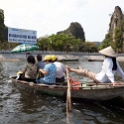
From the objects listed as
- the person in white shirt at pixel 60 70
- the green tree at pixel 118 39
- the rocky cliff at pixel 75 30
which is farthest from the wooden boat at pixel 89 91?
A: the rocky cliff at pixel 75 30

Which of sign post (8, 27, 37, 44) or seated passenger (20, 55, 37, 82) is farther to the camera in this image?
sign post (8, 27, 37, 44)

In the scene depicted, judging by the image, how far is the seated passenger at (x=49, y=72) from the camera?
1123 cm

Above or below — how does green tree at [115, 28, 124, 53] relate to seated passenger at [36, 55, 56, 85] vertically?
above

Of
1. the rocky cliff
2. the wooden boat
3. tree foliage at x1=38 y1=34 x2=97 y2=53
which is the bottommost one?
the wooden boat

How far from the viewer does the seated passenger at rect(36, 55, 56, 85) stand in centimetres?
1123

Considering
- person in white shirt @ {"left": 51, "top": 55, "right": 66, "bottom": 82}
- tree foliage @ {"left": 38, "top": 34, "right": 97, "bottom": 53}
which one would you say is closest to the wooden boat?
person in white shirt @ {"left": 51, "top": 55, "right": 66, "bottom": 82}

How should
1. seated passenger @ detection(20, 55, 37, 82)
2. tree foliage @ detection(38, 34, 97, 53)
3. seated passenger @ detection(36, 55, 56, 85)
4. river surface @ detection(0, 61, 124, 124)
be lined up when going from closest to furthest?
1. river surface @ detection(0, 61, 124, 124)
2. seated passenger @ detection(36, 55, 56, 85)
3. seated passenger @ detection(20, 55, 37, 82)
4. tree foliage @ detection(38, 34, 97, 53)

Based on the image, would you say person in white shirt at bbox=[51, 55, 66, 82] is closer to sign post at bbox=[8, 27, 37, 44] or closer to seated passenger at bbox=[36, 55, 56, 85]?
seated passenger at bbox=[36, 55, 56, 85]

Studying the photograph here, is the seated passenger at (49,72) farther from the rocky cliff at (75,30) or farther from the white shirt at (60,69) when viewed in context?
the rocky cliff at (75,30)

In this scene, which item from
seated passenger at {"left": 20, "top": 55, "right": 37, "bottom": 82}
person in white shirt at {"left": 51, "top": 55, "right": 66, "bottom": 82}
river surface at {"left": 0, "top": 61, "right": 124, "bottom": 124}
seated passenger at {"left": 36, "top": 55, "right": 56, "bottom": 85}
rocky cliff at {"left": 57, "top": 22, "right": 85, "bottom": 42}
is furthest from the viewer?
rocky cliff at {"left": 57, "top": 22, "right": 85, "bottom": 42}

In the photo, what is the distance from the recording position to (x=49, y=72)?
37.4 feet

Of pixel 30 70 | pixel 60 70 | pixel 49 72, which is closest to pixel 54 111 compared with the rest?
pixel 49 72

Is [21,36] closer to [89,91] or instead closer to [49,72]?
[49,72]

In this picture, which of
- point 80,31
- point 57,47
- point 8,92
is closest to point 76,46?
point 57,47
